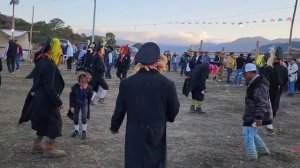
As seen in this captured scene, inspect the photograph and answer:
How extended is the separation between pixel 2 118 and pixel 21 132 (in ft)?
5.34

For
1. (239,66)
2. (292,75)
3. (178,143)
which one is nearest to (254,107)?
(178,143)

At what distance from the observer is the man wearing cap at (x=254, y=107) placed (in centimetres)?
734

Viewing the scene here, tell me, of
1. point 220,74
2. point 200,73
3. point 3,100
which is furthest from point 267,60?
point 220,74

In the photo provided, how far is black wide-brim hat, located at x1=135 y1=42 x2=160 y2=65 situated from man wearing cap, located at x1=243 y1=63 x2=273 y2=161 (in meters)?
3.17

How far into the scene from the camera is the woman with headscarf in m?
6.61

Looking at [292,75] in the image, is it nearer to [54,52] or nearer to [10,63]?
[10,63]

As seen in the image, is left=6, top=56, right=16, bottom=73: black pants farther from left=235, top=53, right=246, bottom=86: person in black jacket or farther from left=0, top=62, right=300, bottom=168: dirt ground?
left=235, top=53, right=246, bottom=86: person in black jacket

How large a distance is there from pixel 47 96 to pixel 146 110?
2.56 metres

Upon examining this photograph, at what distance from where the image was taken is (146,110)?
4.56 metres

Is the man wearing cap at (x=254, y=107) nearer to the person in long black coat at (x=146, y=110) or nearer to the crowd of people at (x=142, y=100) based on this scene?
the crowd of people at (x=142, y=100)

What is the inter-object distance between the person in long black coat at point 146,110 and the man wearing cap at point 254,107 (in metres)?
3.09

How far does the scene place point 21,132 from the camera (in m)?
8.66

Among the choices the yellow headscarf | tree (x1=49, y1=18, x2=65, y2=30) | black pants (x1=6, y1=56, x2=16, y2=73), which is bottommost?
black pants (x1=6, y1=56, x2=16, y2=73)

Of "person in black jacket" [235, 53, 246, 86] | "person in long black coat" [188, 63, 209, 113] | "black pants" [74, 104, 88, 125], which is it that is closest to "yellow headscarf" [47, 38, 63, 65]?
"black pants" [74, 104, 88, 125]
